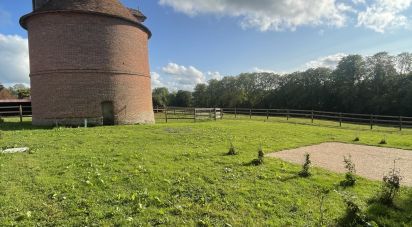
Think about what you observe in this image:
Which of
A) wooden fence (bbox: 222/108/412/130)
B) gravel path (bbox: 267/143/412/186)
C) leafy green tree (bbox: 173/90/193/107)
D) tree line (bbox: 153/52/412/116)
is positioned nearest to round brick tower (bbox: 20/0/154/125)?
gravel path (bbox: 267/143/412/186)

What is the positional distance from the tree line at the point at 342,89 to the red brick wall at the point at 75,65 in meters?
42.5

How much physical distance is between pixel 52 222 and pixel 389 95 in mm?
53395

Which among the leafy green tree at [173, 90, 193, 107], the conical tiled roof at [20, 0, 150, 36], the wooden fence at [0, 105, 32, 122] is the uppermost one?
the conical tiled roof at [20, 0, 150, 36]

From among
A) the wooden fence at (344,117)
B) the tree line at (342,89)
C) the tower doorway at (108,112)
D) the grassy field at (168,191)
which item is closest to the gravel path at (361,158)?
the grassy field at (168,191)

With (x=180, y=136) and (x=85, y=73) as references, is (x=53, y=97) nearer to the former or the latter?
(x=85, y=73)

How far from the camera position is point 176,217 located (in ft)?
16.6

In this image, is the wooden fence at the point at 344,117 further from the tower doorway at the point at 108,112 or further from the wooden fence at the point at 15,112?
the wooden fence at the point at 15,112

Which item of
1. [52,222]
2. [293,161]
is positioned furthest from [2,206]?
[293,161]

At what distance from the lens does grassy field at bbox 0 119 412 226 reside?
5055mm

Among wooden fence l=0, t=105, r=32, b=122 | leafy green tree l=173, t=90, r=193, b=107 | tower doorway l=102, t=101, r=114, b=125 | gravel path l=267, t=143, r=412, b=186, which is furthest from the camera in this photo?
leafy green tree l=173, t=90, r=193, b=107

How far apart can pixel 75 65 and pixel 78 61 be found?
0.32 m

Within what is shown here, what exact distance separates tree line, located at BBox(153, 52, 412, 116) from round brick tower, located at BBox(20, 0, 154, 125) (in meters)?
42.5

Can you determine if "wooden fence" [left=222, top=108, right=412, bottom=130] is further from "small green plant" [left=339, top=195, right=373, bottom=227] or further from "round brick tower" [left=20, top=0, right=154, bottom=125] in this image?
"small green plant" [left=339, top=195, right=373, bottom=227]

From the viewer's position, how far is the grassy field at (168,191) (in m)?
5.05
